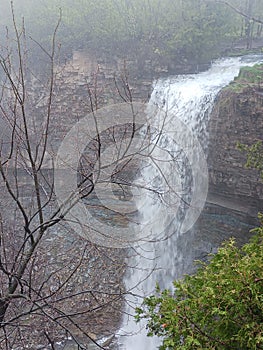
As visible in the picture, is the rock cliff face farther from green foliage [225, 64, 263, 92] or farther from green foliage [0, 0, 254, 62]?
green foliage [0, 0, 254, 62]

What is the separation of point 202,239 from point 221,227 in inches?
19.0

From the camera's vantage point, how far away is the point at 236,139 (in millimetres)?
8219

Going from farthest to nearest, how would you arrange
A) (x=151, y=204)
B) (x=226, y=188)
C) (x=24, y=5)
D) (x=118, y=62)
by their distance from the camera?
(x=24, y=5) < (x=118, y=62) < (x=151, y=204) < (x=226, y=188)

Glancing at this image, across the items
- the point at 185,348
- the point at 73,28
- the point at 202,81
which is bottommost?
the point at 185,348

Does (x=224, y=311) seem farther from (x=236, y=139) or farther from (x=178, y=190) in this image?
(x=178, y=190)

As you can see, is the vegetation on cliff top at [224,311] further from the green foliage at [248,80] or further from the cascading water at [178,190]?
the green foliage at [248,80]

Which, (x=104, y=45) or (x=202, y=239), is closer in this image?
(x=202, y=239)

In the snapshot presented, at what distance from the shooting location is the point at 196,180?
9.32 m

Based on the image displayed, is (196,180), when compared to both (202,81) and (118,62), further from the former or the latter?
(118,62)

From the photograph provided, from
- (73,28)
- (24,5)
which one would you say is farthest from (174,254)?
(24,5)

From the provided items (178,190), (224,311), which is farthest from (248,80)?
(224,311)

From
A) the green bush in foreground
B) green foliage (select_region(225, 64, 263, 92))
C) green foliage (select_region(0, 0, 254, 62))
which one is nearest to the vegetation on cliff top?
the green bush in foreground

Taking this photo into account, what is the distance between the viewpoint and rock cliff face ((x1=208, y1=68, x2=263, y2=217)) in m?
7.90

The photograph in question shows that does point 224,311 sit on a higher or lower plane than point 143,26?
lower
